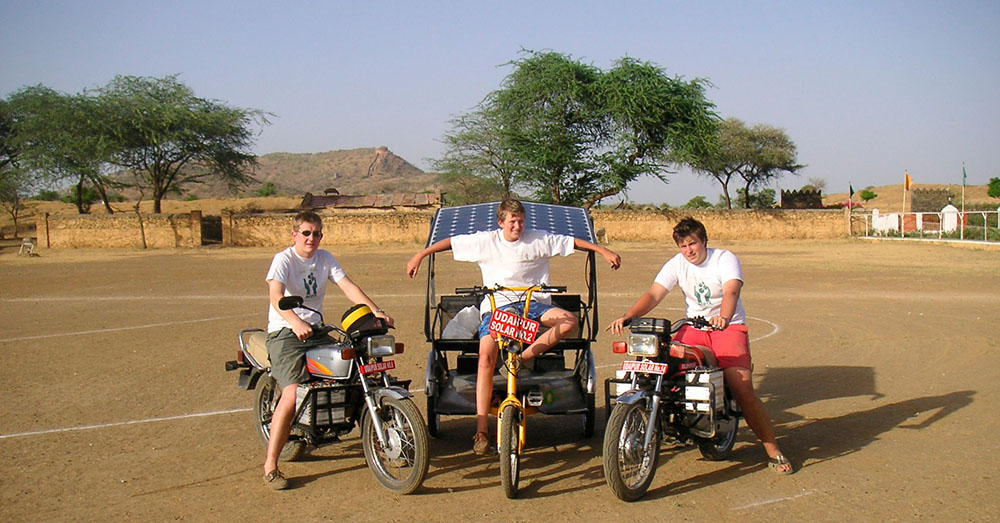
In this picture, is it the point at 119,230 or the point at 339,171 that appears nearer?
the point at 119,230

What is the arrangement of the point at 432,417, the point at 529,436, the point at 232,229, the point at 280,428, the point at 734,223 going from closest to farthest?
the point at 280,428 → the point at 432,417 → the point at 529,436 → the point at 232,229 → the point at 734,223

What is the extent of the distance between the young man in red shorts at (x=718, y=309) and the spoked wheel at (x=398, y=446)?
155 centimetres

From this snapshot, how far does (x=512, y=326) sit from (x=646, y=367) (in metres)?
0.96

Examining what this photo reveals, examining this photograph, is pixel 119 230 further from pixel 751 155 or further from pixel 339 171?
pixel 339 171

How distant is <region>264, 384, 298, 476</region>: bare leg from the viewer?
19.9ft

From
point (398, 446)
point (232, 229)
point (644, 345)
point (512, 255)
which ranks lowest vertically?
point (398, 446)

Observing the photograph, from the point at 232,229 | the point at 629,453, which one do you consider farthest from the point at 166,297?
the point at 232,229

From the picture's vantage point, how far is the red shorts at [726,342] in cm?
638

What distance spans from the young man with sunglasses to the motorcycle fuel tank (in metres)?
Answer: 0.07

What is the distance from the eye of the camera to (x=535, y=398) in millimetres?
6637

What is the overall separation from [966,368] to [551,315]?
5.94 metres

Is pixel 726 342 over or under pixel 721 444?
over

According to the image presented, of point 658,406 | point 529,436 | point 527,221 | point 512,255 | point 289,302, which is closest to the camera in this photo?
point 658,406

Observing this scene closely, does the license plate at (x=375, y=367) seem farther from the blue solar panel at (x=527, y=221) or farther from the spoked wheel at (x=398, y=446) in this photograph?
the blue solar panel at (x=527, y=221)
